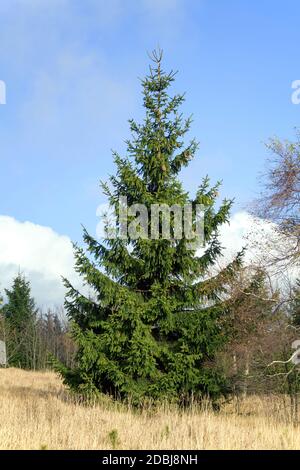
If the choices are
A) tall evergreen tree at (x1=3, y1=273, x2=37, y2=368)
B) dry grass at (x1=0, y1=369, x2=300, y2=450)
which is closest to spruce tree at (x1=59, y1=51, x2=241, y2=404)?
dry grass at (x1=0, y1=369, x2=300, y2=450)

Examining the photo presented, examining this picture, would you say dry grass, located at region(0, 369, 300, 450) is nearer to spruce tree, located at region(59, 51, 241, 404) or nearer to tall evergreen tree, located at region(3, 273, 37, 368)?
spruce tree, located at region(59, 51, 241, 404)

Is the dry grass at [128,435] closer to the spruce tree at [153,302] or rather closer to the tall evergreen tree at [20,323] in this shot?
the spruce tree at [153,302]

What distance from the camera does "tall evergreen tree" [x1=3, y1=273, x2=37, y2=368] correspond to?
1976 inches

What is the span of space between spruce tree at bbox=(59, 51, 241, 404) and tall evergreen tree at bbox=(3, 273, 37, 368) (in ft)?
123

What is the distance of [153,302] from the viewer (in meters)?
12.8

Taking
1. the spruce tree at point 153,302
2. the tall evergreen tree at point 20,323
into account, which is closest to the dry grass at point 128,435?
the spruce tree at point 153,302

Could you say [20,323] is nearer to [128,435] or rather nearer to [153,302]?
[153,302]

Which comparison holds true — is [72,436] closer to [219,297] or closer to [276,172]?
[219,297]

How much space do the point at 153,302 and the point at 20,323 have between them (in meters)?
41.8

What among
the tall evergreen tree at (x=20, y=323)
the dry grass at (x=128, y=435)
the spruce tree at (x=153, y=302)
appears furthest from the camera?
the tall evergreen tree at (x=20, y=323)

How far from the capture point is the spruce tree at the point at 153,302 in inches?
501

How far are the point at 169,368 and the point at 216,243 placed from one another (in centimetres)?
350

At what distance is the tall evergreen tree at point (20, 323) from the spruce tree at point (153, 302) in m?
37.4
